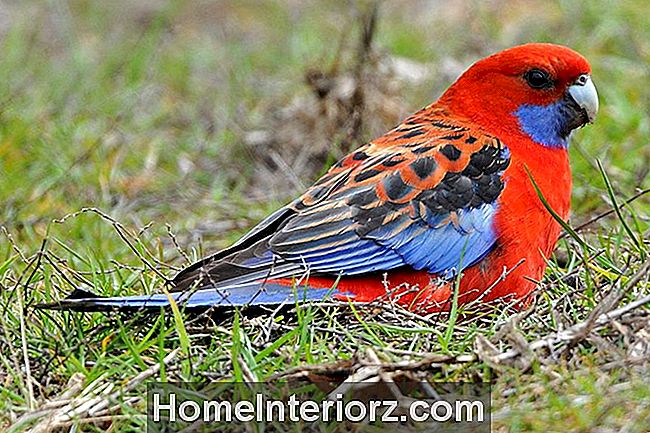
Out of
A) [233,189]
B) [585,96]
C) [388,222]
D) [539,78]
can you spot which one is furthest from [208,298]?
[233,189]

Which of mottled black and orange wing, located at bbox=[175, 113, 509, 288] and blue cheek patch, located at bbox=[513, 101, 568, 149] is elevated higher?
blue cheek patch, located at bbox=[513, 101, 568, 149]

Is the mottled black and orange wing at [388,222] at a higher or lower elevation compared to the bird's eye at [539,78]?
lower

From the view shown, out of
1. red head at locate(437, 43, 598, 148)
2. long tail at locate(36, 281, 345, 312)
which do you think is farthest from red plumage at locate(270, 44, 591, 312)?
long tail at locate(36, 281, 345, 312)

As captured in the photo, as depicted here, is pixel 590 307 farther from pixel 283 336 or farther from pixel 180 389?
pixel 180 389

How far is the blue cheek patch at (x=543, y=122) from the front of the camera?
15.9 ft

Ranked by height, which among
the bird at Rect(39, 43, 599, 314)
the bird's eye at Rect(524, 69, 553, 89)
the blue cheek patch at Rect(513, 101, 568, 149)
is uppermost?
the bird's eye at Rect(524, 69, 553, 89)

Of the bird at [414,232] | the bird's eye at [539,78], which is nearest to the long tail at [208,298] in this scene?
the bird at [414,232]

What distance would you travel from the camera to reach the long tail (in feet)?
12.4

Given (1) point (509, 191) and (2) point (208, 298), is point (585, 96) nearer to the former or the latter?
A: (1) point (509, 191)

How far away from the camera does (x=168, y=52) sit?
30.8 ft

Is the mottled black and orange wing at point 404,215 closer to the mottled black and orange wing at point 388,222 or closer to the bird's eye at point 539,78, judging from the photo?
the mottled black and orange wing at point 388,222

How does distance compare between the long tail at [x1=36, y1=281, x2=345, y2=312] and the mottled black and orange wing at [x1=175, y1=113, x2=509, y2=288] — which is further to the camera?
the mottled black and orange wing at [x1=175, y1=113, x2=509, y2=288]

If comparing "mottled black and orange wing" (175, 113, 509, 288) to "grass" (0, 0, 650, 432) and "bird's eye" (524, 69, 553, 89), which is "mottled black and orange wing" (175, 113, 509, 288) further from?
"bird's eye" (524, 69, 553, 89)

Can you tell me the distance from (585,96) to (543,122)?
231mm
